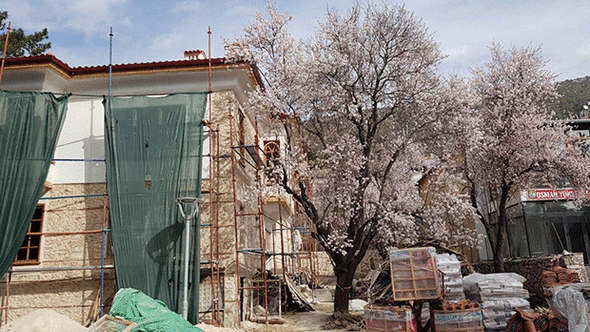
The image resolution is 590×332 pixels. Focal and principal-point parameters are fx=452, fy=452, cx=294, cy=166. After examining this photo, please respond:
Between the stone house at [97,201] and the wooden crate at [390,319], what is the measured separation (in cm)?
380

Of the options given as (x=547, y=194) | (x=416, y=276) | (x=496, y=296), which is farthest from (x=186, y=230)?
(x=547, y=194)

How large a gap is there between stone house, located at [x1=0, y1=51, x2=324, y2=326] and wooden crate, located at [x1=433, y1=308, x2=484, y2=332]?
541cm

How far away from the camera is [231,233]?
43.1ft

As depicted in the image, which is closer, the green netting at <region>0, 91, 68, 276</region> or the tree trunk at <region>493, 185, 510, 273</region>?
the green netting at <region>0, 91, 68, 276</region>

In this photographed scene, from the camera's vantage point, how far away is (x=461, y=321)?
32.2 ft

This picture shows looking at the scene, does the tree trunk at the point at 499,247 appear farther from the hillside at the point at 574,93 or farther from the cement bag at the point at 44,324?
the hillside at the point at 574,93

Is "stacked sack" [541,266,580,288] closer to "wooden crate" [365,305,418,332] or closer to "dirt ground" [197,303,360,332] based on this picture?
"wooden crate" [365,305,418,332]

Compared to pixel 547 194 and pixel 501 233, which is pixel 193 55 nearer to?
pixel 501 233

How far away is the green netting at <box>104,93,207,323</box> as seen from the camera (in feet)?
39.1

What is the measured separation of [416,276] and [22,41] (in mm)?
25583

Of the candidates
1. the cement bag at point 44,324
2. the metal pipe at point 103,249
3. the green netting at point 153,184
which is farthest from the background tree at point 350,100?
the cement bag at point 44,324

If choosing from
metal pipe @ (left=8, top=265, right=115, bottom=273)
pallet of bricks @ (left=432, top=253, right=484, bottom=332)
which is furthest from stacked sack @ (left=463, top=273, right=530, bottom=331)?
metal pipe @ (left=8, top=265, right=115, bottom=273)

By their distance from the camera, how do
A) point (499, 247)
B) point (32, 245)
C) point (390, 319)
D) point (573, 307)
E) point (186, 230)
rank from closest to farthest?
point (573, 307) → point (390, 319) → point (186, 230) → point (32, 245) → point (499, 247)

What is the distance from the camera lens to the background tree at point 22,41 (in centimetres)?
2498
